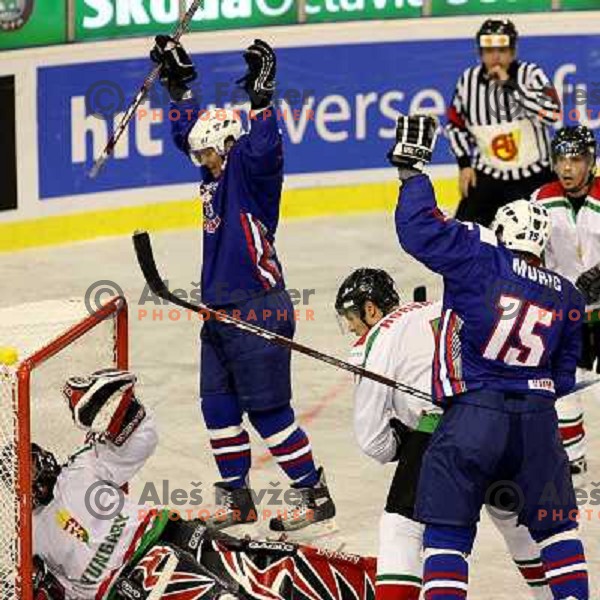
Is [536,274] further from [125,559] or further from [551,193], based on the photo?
[551,193]

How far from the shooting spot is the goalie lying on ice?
19.6ft

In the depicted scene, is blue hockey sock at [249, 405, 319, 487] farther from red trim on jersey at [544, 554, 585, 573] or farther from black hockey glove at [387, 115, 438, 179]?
black hockey glove at [387, 115, 438, 179]

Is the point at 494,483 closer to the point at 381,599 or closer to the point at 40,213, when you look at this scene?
the point at 381,599

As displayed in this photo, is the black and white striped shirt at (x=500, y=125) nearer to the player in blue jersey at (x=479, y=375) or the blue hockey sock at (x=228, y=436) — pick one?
the blue hockey sock at (x=228, y=436)

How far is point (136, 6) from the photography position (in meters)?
10.7

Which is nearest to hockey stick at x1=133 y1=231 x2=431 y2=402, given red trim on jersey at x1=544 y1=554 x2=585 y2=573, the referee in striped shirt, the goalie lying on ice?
the goalie lying on ice

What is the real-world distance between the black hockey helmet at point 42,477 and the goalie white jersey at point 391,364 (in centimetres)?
88

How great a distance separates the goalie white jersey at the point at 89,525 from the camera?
595 cm

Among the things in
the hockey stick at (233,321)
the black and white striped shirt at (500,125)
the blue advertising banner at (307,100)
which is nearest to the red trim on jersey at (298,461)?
the hockey stick at (233,321)

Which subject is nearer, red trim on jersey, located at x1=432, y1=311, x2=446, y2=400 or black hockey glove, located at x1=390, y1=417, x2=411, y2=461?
red trim on jersey, located at x1=432, y1=311, x2=446, y2=400

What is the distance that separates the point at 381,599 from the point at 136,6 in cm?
544

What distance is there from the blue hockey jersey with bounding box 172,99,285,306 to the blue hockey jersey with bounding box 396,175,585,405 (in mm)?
1388

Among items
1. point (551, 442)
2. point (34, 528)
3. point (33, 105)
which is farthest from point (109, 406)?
point (33, 105)

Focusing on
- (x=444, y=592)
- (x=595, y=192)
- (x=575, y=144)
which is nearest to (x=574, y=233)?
(x=595, y=192)
